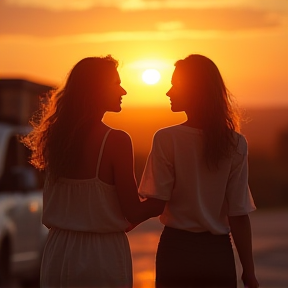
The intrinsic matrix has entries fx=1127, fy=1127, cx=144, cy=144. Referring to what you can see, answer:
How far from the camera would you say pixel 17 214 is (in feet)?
40.3

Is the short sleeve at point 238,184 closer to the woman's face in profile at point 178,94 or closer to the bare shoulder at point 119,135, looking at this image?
the woman's face in profile at point 178,94

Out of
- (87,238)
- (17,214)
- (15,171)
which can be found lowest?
(17,214)

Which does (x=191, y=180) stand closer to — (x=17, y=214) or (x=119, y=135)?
(x=119, y=135)

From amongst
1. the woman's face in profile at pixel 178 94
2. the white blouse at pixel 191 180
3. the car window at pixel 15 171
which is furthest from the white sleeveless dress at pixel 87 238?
the car window at pixel 15 171

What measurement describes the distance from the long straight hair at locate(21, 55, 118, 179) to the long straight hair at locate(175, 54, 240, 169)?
407mm

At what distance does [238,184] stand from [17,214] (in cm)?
695

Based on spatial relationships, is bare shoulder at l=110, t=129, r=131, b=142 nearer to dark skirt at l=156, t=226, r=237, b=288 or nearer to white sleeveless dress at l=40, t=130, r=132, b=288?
white sleeveless dress at l=40, t=130, r=132, b=288

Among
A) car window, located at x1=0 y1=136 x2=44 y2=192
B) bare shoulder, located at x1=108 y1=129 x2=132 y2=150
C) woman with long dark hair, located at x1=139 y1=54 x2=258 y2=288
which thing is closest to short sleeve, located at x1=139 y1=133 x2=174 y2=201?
woman with long dark hair, located at x1=139 y1=54 x2=258 y2=288

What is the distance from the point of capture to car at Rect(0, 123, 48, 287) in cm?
1188

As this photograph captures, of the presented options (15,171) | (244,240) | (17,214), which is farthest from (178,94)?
(17,214)

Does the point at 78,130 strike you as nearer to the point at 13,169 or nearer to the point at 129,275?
the point at 129,275

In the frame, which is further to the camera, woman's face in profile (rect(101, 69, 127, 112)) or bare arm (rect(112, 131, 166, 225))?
woman's face in profile (rect(101, 69, 127, 112))

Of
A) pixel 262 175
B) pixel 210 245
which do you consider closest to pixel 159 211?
pixel 210 245

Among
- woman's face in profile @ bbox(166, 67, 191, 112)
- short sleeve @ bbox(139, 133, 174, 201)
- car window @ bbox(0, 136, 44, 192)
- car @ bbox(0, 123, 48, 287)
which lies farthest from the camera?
car window @ bbox(0, 136, 44, 192)
